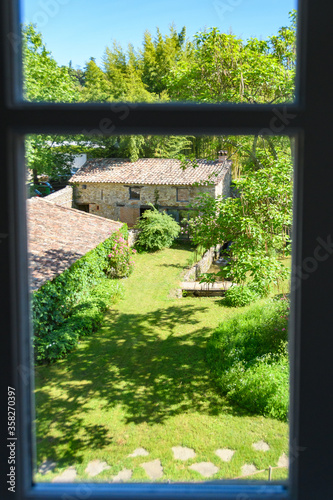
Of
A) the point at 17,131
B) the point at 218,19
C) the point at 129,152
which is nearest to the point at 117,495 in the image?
the point at 17,131

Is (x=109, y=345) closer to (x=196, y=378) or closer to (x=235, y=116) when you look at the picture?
(x=196, y=378)

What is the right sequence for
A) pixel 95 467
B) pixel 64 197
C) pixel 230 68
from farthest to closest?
pixel 64 197
pixel 95 467
pixel 230 68

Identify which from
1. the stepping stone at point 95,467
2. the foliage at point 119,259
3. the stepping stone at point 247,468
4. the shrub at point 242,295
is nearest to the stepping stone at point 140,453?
the stepping stone at point 95,467

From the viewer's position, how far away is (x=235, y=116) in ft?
1.06

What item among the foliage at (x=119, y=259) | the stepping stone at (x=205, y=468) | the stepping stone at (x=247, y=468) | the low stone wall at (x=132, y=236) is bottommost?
the stepping stone at (x=205, y=468)

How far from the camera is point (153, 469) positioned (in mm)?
2102

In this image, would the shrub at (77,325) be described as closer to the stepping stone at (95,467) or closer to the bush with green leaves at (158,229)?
the bush with green leaves at (158,229)

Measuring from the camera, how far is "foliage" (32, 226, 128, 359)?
3.33 m

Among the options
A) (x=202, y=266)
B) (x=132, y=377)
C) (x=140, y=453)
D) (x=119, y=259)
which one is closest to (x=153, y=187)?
(x=202, y=266)

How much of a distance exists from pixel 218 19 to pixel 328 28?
9.2 inches

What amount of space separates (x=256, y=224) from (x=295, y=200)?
2727 mm

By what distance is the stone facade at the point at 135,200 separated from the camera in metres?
3.55

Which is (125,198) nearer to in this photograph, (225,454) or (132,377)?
(132,377)

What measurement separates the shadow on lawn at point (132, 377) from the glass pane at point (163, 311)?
11 millimetres
